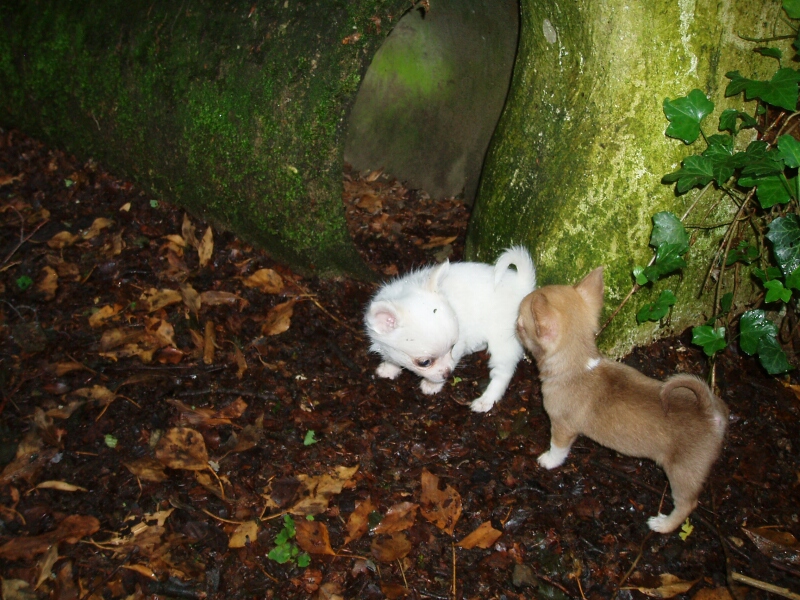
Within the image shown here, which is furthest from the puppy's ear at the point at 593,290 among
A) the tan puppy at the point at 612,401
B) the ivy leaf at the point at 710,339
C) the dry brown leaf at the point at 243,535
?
the dry brown leaf at the point at 243,535

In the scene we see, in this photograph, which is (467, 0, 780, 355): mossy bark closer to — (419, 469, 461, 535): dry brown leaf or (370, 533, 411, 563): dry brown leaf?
(419, 469, 461, 535): dry brown leaf

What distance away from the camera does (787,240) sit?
119 inches

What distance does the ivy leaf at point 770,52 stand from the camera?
121 inches

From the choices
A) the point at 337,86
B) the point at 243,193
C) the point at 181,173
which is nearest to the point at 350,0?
the point at 337,86

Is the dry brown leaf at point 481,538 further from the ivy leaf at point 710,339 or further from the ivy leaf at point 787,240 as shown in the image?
the ivy leaf at point 787,240

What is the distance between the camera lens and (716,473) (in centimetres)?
344

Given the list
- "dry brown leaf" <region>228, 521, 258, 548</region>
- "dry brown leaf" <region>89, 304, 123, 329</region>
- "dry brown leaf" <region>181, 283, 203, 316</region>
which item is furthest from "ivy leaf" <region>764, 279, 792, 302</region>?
"dry brown leaf" <region>89, 304, 123, 329</region>

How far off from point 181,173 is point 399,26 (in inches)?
101

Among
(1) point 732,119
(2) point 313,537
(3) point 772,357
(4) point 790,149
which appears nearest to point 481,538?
(2) point 313,537

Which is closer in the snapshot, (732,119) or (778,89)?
(778,89)

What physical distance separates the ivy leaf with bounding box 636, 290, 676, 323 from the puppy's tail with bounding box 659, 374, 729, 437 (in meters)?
0.55

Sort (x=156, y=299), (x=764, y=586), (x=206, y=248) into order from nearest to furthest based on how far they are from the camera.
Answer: (x=764, y=586)
(x=156, y=299)
(x=206, y=248)

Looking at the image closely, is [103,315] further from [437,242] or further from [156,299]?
[437,242]

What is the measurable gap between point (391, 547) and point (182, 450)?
1353mm
